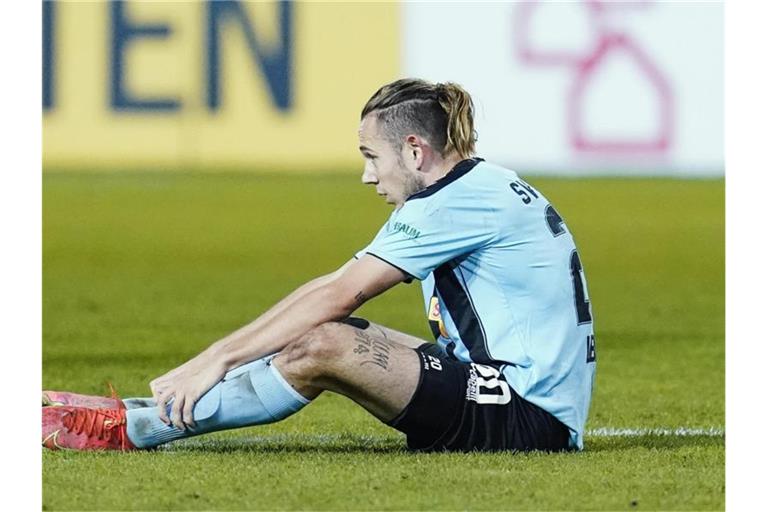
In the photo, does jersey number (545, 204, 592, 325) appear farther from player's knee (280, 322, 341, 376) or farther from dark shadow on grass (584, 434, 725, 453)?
player's knee (280, 322, 341, 376)

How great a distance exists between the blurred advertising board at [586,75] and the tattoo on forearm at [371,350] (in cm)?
1940

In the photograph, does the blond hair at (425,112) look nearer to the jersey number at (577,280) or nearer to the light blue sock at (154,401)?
the jersey number at (577,280)

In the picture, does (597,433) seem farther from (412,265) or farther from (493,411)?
(412,265)

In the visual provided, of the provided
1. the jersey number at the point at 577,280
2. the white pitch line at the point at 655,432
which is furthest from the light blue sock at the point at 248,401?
the white pitch line at the point at 655,432

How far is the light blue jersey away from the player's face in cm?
11

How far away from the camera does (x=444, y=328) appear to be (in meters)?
5.82

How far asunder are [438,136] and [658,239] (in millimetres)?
13265

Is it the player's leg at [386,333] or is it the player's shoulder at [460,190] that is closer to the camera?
the player's shoulder at [460,190]

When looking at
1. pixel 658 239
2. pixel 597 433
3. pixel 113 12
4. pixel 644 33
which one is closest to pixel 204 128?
pixel 113 12

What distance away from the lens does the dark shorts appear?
5.55m

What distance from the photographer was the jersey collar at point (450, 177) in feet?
18.4

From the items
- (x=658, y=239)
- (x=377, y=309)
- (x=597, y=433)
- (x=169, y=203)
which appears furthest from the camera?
(x=169, y=203)

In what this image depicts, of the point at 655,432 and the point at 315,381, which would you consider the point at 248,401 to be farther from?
the point at 655,432

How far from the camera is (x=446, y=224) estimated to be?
5.55m
